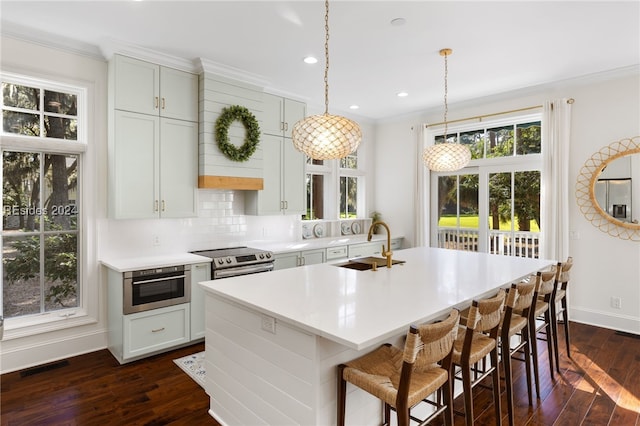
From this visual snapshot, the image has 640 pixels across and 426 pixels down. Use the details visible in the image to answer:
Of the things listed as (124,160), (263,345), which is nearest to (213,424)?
(263,345)

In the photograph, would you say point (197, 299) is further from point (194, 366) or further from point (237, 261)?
point (194, 366)

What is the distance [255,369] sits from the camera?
210 centimetres

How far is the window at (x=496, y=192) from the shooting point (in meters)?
4.98

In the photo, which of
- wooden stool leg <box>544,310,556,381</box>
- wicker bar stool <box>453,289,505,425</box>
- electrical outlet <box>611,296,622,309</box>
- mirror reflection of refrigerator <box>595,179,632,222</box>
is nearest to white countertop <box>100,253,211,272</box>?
wicker bar stool <box>453,289,505,425</box>

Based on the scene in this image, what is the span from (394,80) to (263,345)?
3.63m

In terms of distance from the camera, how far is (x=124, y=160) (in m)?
3.55

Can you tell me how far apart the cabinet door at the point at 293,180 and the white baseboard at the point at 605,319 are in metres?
3.69

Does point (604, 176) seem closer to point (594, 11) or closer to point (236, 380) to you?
point (594, 11)

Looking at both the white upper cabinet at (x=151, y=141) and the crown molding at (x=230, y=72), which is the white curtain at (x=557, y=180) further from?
the white upper cabinet at (x=151, y=141)

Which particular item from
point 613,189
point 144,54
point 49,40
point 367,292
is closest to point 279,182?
point 144,54

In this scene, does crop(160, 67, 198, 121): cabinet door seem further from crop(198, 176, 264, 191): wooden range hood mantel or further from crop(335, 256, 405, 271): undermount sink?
crop(335, 256, 405, 271): undermount sink

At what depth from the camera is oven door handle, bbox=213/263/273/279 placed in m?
3.86

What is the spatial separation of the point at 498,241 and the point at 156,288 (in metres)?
4.47

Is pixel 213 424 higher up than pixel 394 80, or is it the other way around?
pixel 394 80
